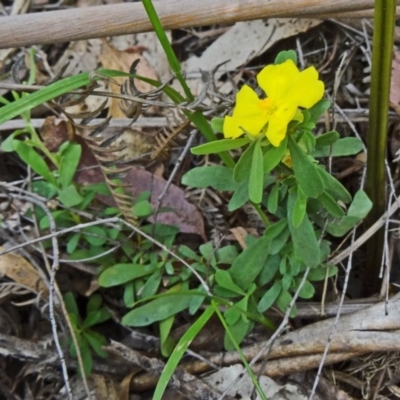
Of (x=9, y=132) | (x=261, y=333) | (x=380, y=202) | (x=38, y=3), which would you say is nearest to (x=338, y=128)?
(x=380, y=202)

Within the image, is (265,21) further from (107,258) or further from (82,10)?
(107,258)

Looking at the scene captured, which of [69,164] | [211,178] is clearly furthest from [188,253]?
[69,164]

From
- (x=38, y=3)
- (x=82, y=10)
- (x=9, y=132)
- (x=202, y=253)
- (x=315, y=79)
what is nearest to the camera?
(x=315, y=79)

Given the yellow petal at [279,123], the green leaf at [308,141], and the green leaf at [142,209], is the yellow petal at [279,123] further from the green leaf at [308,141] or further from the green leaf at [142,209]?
the green leaf at [142,209]

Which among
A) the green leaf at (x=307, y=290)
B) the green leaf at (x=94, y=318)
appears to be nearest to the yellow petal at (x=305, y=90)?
the green leaf at (x=307, y=290)

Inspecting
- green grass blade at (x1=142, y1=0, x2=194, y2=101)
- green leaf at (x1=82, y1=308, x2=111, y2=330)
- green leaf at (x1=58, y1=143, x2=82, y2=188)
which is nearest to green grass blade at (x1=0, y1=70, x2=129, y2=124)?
green grass blade at (x1=142, y1=0, x2=194, y2=101)

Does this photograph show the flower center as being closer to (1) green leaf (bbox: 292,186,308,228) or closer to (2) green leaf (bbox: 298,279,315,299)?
(1) green leaf (bbox: 292,186,308,228)

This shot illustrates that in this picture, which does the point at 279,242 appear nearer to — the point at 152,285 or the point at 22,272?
the point at 152,285
